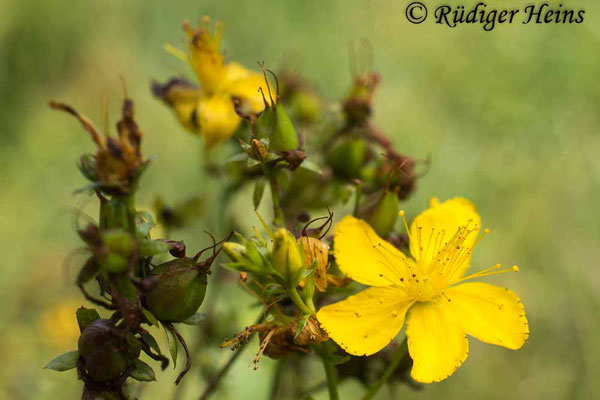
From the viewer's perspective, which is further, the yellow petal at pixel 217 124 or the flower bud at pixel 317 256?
the yellow petal at pixel 217 124

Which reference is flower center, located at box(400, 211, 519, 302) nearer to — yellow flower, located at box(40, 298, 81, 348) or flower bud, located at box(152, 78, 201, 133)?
flower bud, located at box(152, 78, 201, 133)

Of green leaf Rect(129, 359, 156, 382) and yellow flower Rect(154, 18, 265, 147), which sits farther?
yellow flower Rect(154, 18, 265, 147)

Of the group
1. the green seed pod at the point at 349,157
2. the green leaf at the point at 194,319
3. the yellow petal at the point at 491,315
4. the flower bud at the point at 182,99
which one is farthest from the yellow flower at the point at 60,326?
the yellow petal at the point at 491,315

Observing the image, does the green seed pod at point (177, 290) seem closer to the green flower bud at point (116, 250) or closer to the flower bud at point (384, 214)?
the green flower bud at point (116, 250)

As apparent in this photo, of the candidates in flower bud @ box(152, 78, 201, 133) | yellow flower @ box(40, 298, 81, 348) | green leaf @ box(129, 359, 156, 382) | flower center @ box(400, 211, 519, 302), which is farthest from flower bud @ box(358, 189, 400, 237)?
yellow flower @ box(40, 298, 81, 348)

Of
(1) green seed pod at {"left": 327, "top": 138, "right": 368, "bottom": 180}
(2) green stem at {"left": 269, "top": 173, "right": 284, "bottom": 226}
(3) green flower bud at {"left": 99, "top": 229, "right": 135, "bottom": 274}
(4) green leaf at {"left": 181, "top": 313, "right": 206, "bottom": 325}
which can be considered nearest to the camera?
(3) green flower bud at {"left": 99, "top": 229, "right": 135, "bottom": 274}

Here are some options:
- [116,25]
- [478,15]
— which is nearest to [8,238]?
[116,25]
